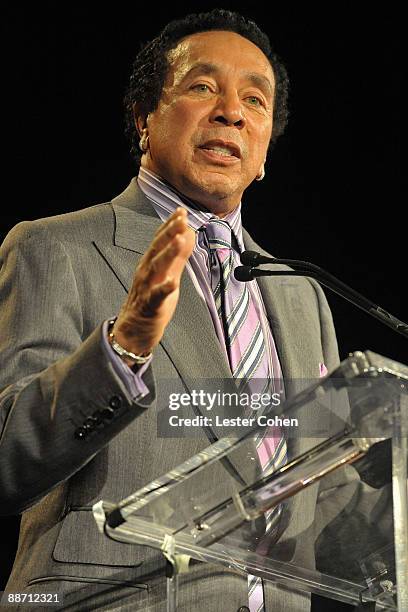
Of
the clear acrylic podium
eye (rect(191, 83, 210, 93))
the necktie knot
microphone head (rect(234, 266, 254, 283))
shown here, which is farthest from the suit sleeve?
eye (rect(191, 83, 210, 93))

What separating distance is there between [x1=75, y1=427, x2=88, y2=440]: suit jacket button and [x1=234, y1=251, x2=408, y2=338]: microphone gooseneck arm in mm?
671

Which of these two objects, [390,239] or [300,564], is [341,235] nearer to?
[390,239]

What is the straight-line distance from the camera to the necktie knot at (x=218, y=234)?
2.39 metres

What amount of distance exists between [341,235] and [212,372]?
1776 millimetres

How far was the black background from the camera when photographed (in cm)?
329

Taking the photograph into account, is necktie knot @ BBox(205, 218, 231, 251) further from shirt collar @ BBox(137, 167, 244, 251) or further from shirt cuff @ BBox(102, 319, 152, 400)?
shirt cuff @ BBox(102, 319, 152, 400)

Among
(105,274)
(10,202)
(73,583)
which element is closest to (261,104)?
(105,274)

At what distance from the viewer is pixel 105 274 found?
81.8 inches

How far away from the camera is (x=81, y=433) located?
1.62 m

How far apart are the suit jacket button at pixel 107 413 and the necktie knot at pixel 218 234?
0.86 meters

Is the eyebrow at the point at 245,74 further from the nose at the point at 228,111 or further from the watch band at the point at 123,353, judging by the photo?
the watch band at the point at 123,353

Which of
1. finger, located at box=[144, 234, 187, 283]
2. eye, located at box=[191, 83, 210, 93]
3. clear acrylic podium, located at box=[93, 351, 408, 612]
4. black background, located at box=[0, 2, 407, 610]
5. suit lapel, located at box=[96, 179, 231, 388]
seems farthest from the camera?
black background, located at box=[0, 2, 407, 610]

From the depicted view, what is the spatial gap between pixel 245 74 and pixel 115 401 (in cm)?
127

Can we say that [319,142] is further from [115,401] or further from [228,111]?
[115,401]
